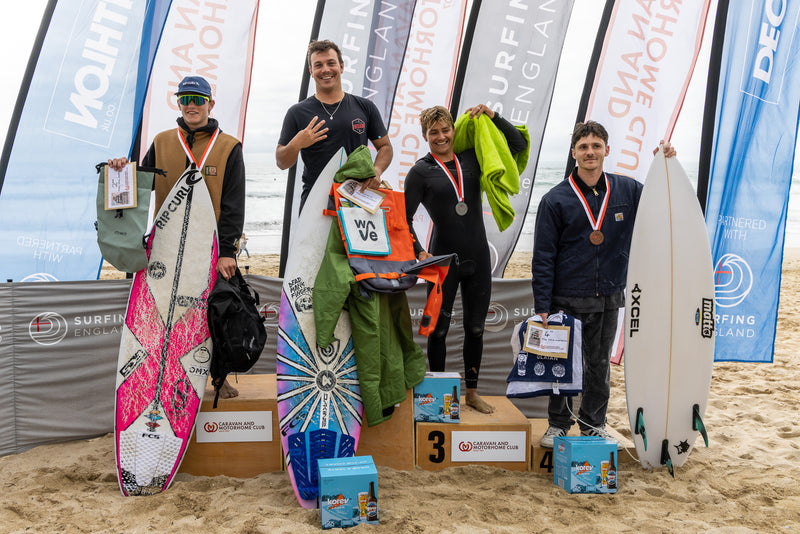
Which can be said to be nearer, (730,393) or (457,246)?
(457,246)

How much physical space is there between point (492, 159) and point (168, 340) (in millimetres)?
1756

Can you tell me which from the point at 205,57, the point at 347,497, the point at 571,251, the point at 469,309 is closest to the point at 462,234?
the point at 469,309

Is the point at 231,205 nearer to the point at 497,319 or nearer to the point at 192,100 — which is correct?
the point at 192,100

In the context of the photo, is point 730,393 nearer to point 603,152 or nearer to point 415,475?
point 603,152

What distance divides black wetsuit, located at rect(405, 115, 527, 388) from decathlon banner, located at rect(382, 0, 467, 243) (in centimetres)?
219

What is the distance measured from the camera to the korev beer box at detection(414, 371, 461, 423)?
2822 mm

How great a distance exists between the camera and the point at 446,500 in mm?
2484

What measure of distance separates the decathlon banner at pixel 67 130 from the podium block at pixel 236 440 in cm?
236

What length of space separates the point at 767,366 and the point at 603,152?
341 cm

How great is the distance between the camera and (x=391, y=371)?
270cm

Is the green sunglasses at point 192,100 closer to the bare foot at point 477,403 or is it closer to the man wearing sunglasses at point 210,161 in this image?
the man wearing sunglasses at point 210,161

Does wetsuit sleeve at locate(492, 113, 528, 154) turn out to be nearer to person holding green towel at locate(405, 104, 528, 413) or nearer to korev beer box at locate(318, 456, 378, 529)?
person holding green towel at locate(405, 104, 528, 413)

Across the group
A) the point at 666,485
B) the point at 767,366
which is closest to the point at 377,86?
the point at 666,485

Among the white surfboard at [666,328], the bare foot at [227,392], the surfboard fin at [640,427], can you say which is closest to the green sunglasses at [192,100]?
the bare foot at [227,392]
